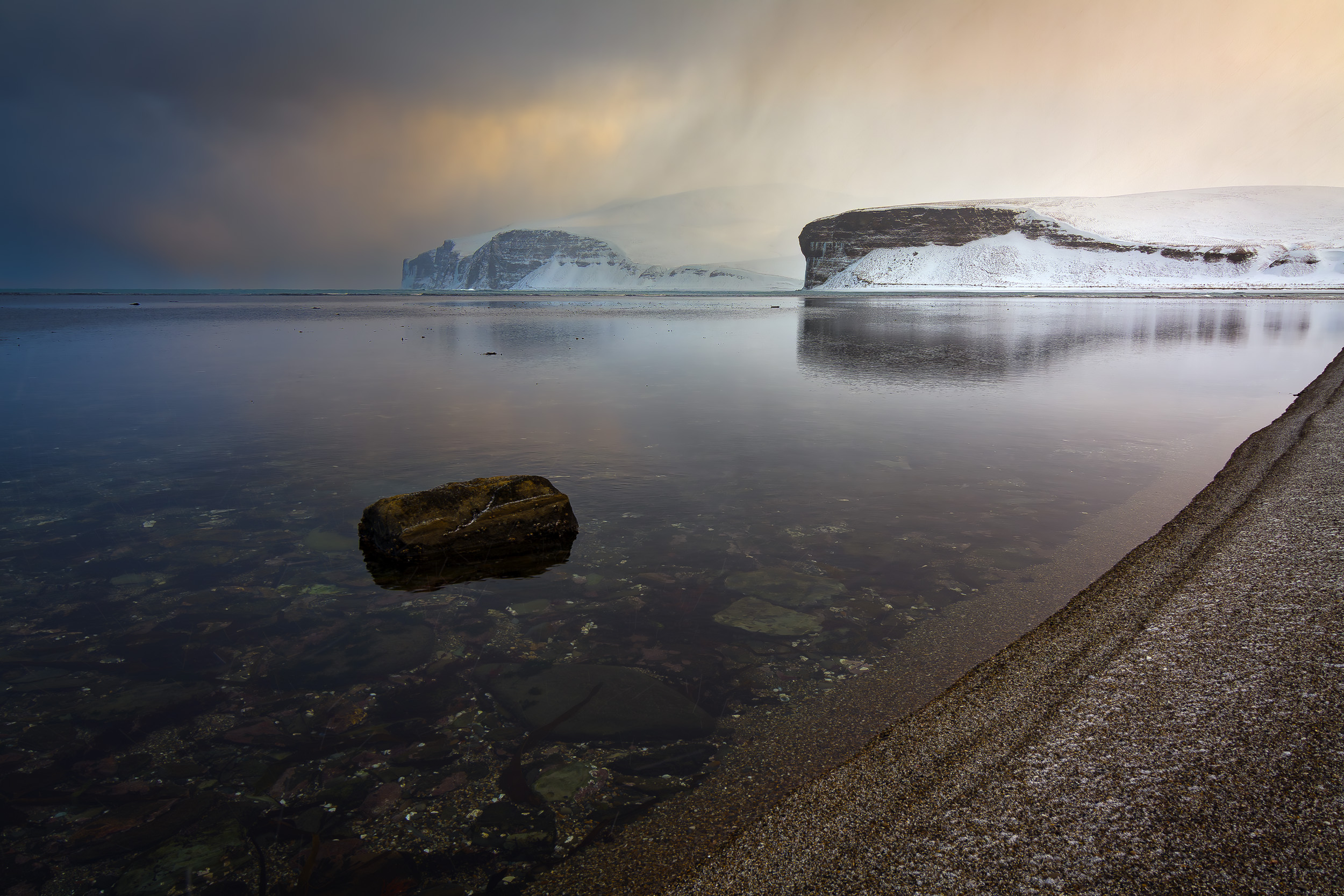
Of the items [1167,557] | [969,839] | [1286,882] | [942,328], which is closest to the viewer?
[1286,882]

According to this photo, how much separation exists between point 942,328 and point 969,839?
36877mm

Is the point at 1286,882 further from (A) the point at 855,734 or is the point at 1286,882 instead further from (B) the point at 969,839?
(A) the point at 855,734

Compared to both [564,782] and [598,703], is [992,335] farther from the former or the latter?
[564,782]

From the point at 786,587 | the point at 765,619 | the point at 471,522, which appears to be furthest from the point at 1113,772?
the point at 471,522

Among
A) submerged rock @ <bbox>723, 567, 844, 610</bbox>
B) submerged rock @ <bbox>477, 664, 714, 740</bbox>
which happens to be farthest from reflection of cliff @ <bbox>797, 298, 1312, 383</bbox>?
submerged rock @ <bbox>477, 664, 714, 740</bbox>

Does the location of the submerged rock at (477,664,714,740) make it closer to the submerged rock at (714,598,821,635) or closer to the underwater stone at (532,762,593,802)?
the underwater stone at (532,762,593,802)

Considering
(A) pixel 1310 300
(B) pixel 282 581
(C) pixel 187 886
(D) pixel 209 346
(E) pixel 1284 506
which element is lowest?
(C) pixel 187 886

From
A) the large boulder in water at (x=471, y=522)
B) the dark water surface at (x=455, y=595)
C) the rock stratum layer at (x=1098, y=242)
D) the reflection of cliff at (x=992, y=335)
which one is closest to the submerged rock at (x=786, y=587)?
the dark water surface at (x=455, y=595)

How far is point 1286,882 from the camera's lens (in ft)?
7.41

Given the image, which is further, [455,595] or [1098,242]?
[1098,242]

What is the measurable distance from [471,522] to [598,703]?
2.80 metres

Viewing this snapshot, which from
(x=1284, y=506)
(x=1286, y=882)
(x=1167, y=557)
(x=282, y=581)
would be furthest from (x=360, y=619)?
(x=1284, y=506)

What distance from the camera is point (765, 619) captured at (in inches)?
199

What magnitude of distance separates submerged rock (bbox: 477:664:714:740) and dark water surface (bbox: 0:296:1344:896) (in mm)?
23
